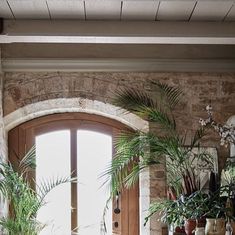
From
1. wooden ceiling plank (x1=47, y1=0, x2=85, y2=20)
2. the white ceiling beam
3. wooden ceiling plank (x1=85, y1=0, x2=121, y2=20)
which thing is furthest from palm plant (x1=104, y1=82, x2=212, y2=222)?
wooden ceiling plank (x1=47, y1=0, x2=85, y2=20)

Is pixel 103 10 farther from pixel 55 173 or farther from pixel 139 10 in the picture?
pixel 55 173

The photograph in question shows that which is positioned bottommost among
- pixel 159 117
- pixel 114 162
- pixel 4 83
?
pixel 114 162

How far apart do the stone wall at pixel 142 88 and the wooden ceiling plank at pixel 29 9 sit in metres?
1.35

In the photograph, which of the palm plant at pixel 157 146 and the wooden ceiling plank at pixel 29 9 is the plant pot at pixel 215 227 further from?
the wooden ceiling plank at pixel 29 9

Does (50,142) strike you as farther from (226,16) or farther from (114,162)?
(226,16)

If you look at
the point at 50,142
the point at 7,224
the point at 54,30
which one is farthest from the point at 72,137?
the point at 54,30

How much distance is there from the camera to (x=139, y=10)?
16.0 feet

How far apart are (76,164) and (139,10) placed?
250 cm

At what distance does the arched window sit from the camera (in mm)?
6652

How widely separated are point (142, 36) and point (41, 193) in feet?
7.10

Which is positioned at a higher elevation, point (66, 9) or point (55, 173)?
point (66, 9)

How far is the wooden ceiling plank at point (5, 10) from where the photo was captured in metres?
4.72

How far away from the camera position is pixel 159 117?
19.4 ft

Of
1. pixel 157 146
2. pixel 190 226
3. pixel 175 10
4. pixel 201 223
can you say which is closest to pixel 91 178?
pixel 157 146
